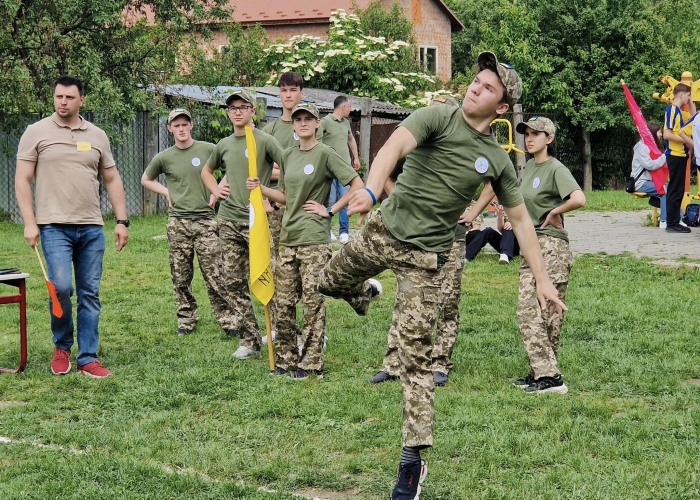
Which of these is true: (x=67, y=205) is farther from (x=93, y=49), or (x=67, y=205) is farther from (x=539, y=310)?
(x=93, y=49)

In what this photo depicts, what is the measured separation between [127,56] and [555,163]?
44.9 feet

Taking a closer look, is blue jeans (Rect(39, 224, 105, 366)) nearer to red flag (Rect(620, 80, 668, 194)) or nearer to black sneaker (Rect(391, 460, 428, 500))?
black sneaker (Rect(391, 460, 428, 500))

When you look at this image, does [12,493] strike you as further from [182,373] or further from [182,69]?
[182,69]

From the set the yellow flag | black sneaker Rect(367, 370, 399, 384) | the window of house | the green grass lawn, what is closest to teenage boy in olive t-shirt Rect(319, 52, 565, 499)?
the green grass lawn

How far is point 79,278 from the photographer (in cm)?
725

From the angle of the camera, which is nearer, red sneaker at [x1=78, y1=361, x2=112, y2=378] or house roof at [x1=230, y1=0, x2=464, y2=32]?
red sneaker at [x1=78, y1=361, x2=112, y2=378]

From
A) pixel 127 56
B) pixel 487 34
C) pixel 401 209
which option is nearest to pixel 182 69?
pixel 127 56

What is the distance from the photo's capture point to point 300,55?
1032 inches

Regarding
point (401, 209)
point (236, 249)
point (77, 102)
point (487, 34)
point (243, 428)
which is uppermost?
point (487, 34)

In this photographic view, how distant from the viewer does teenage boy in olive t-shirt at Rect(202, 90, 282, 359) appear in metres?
7.60

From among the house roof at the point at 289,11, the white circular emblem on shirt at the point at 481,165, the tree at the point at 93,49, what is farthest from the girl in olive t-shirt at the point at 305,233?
the house roof at the point at 289,11

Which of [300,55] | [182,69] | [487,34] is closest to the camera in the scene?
[182,69]

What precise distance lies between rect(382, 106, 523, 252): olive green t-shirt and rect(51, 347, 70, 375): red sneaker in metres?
3.61

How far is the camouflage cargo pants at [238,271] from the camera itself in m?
7.85
